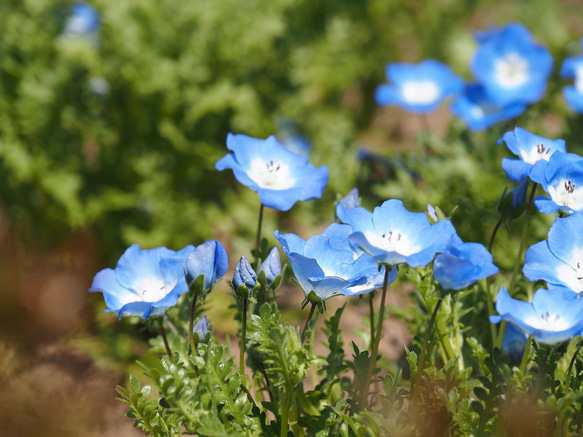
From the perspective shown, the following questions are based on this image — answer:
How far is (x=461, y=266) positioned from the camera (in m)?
0.89

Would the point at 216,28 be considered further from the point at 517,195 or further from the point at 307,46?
the point at 517,195

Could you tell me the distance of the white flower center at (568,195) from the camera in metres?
1.07

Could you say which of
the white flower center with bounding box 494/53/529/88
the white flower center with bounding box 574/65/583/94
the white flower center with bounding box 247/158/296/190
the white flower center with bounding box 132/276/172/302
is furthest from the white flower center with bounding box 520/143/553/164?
the white flower center with bounding box 494/53/529/88

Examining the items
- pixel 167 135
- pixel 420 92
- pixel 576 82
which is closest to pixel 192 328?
pixel 167 135

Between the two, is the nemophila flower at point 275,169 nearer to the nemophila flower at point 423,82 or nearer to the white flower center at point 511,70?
the nemophila flower at point 423,82

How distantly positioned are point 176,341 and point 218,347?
286 millimetres

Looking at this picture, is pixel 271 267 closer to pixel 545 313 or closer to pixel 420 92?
pixel 545 313

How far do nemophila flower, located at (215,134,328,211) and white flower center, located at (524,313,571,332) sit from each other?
1.55ft

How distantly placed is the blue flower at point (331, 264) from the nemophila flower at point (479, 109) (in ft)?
4.30

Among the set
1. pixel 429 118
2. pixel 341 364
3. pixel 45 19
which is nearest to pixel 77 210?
pixel 45 19

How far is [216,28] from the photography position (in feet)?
8.78

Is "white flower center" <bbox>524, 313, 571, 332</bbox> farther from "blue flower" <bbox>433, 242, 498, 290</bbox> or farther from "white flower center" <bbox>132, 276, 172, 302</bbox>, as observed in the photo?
"white flower center" <bbox>132, 276, 172, 302</bbox>

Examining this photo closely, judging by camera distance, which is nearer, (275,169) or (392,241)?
(392,241)

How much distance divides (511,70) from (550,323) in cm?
216
